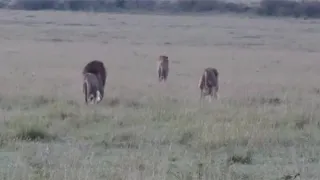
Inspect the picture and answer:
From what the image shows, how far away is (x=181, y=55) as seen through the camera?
35375mm

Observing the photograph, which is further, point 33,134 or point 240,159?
point 33,134

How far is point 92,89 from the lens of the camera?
664 inches

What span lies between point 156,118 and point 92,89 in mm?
3469

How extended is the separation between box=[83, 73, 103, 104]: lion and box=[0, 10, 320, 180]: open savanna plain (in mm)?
265

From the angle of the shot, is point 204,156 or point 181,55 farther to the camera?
point 181,55

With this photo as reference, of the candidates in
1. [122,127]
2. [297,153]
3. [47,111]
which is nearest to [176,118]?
[122,127]

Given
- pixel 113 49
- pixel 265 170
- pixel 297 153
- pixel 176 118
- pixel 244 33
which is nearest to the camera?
pixel 265 170

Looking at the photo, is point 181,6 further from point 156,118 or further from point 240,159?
point 240,159

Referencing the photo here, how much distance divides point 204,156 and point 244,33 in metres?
41.4

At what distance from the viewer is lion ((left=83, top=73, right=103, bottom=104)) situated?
16.8 meters

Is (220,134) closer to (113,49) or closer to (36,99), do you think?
(36,99)

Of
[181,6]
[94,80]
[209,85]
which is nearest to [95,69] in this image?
[94,80]

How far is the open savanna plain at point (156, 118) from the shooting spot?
8922 mm

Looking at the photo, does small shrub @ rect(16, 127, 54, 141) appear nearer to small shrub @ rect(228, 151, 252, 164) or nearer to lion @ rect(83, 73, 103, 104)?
small shrub @ rect(228, 151, 252, 164)
